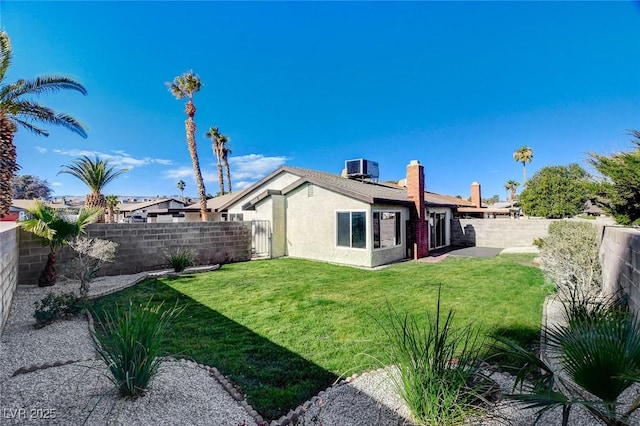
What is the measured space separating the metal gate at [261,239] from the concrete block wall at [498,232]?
1431cm

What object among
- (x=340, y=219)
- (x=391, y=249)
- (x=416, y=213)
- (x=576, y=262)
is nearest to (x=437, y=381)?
(x=576, y=262)

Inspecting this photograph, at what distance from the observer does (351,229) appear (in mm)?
14078

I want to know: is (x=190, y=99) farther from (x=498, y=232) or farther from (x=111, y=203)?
(x=498, y=232)

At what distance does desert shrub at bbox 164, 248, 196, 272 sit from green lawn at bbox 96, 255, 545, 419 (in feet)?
2.72

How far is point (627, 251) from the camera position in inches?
197

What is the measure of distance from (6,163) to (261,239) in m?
10.5

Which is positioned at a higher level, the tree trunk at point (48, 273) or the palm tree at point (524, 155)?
the palm tree at point (524, 155)

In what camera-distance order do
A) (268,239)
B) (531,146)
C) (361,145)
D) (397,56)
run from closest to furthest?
(268,239) < (397,56) < (361,145) < (531,146)

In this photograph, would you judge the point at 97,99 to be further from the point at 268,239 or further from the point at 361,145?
the point at 361,145

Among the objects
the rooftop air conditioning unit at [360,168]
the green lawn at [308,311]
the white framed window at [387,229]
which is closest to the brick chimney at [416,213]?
the white framed window at [387,229]

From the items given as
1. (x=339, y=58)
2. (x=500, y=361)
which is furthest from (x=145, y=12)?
(x=500, y=361)

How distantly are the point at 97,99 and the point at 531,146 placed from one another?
182 feet

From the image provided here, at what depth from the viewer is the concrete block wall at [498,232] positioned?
66.3 ft

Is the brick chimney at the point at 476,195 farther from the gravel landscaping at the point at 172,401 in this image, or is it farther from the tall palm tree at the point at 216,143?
the tall palm tree at the point at 216,143
